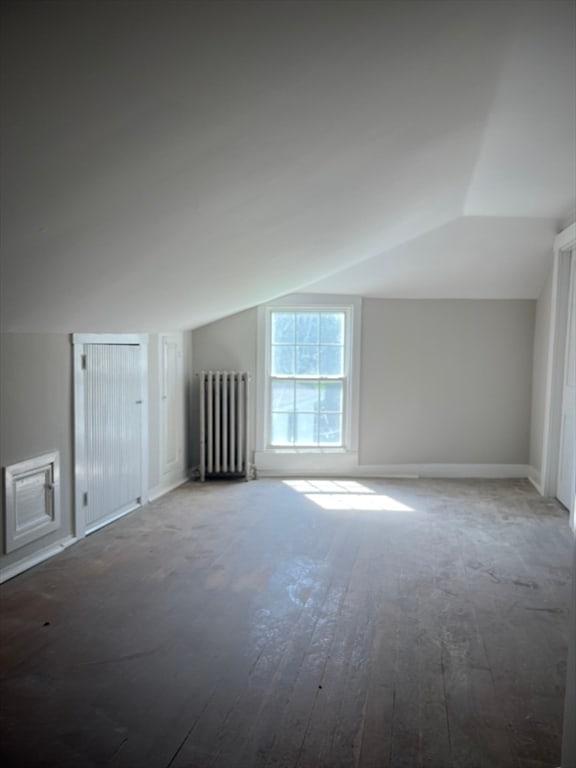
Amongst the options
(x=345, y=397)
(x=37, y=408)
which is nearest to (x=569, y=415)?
(x=345, y=397)

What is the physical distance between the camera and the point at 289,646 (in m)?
2.95

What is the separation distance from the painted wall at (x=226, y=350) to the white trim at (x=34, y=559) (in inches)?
98.4

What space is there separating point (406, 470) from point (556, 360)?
195 centimetres

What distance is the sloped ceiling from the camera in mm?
1569

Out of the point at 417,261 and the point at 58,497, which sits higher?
the point at 417,261

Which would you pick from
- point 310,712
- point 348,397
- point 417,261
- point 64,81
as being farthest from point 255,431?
point 64,81

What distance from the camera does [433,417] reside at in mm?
6820

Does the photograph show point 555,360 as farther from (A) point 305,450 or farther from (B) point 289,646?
(B) point 289,646

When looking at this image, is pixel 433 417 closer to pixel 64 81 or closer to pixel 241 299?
pixel 241 299

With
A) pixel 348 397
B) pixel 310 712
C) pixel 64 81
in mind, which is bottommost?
pixel 310 712

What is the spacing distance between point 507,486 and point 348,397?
1.85m

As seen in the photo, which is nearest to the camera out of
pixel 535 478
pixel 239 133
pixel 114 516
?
pixel 239 133

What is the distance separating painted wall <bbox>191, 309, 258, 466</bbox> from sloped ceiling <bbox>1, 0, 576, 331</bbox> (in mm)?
1854

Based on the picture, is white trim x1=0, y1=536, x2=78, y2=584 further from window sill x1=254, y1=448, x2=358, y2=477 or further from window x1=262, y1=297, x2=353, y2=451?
window x1=262, y1=297, x2=353, y2=451
